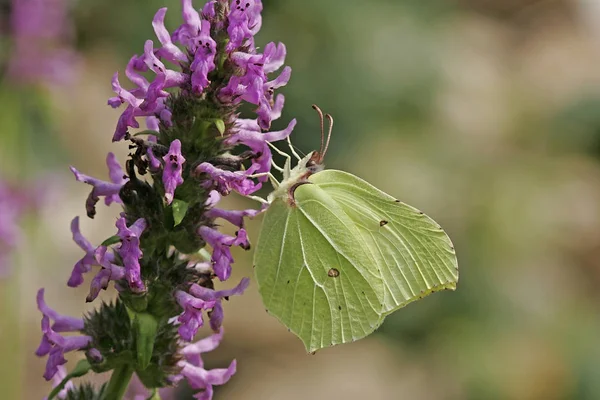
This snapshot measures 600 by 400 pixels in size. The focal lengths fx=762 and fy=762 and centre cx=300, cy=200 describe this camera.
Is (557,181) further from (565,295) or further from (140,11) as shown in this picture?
(140,11)

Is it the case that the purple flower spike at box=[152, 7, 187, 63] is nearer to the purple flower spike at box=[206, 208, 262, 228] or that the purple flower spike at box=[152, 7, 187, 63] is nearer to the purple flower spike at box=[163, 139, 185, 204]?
the purple flower spike at box=[163, 139, 185, 204]

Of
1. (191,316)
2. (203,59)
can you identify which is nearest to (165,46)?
(203,59)

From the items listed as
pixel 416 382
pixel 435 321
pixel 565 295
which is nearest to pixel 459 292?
pixel 435 321

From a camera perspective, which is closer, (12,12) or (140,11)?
(12,12)

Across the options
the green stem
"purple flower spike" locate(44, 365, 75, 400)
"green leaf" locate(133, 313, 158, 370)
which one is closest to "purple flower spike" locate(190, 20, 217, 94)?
"green leaf" locate(133, 313, 158, 370)

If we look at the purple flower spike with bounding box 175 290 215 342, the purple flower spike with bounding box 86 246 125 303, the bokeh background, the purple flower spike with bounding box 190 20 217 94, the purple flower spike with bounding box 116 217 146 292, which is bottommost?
the bokeh background

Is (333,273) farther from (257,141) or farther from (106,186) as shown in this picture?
(106,186)
